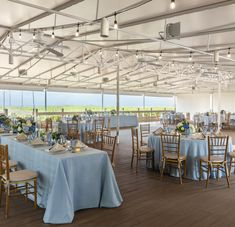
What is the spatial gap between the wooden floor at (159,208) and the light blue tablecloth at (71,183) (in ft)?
0.43

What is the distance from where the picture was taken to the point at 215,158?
4.71 m

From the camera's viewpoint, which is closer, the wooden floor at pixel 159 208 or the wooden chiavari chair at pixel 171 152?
the wooden floor at pixel 159 208

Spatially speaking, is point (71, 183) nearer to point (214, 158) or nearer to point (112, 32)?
point (214, 158)

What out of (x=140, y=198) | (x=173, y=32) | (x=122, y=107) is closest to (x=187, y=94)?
(x=122, y=107)

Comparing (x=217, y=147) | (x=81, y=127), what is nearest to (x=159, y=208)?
(x=217, y=147)

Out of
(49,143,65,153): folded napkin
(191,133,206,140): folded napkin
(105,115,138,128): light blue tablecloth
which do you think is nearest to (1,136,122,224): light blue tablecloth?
(49,143,65,153): folded napkin

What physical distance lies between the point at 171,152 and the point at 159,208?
1766mm

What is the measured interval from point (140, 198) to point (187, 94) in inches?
804

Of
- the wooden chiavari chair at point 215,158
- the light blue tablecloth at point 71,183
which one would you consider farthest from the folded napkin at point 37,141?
the wooden chiavari chair at point 215,158

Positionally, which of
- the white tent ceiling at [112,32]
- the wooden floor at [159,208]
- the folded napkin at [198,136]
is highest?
the white tent ceiling at [112,32]

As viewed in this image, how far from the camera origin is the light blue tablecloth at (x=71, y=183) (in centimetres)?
312

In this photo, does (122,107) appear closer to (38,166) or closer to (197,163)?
(197,163)

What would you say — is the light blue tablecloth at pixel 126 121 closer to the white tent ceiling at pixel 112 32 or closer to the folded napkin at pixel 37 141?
the white tent ceiling at pixel 112 32

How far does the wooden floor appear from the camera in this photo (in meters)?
3.15
